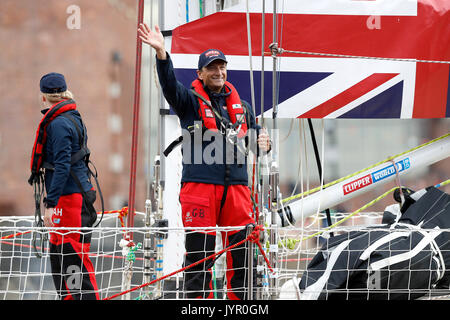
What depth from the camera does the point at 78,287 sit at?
3250mm

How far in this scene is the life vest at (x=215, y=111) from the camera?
314 centimetres

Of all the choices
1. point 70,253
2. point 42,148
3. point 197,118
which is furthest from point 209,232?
point 42,148

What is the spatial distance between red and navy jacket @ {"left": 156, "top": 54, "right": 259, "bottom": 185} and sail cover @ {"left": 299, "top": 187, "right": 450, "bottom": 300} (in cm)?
58

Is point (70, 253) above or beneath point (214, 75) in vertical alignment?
beneath

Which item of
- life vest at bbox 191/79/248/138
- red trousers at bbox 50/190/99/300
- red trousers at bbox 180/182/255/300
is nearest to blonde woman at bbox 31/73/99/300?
red trousers at bbox 50/190/99/300

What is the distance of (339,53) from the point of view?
3990 millimetres

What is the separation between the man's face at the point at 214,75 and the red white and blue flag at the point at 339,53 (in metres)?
0.70

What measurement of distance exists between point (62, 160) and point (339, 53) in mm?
1816

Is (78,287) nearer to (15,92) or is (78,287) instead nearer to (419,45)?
(419,45)

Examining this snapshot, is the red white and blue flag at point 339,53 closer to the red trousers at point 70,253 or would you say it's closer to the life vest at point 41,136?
the life vest at point 41,136

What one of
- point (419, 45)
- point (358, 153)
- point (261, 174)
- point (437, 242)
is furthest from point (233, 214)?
point (358, 153)

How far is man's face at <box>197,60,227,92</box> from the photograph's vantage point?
3197mm

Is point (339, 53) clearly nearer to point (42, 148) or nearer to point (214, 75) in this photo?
point (214, 75)
